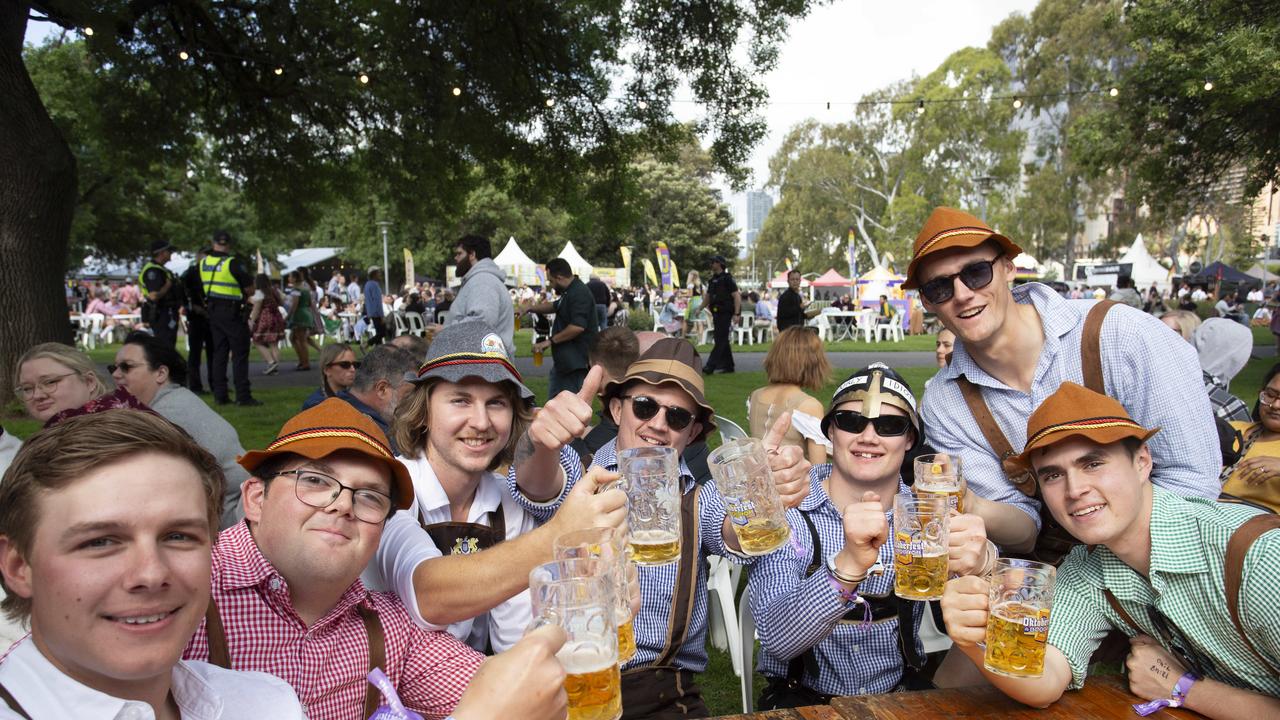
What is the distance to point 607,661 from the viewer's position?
1.50 meters

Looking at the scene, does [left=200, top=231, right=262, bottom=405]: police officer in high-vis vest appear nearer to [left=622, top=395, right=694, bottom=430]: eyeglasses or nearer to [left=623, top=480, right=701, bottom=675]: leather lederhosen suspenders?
[left=622, top=395, right=694, bottom=430]: eyeglasses

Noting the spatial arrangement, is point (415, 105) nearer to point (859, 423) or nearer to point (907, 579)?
point (859, 423)

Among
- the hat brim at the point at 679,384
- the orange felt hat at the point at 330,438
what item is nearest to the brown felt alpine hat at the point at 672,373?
the hat brim at the point at 679,384

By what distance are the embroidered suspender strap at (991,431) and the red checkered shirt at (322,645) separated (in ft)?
6.03

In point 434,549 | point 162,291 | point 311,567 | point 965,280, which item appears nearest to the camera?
point 311,567

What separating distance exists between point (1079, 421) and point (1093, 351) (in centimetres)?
71

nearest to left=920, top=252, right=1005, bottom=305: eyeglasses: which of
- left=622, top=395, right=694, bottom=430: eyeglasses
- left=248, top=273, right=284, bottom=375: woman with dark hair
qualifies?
left=622, top=395, right=694, bottom=430: eyeglasses

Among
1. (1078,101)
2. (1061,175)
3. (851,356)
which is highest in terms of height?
(1078,101)

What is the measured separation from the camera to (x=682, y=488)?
2844 mm

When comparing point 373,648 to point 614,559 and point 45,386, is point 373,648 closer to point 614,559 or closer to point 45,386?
point 614,559

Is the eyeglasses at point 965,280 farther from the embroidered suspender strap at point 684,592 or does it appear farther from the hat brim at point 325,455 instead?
the hat brim at point 325,455

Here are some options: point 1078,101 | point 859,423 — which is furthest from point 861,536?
point 1078,101

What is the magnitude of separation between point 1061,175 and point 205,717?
144 feet

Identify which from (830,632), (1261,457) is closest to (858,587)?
(830,632)
